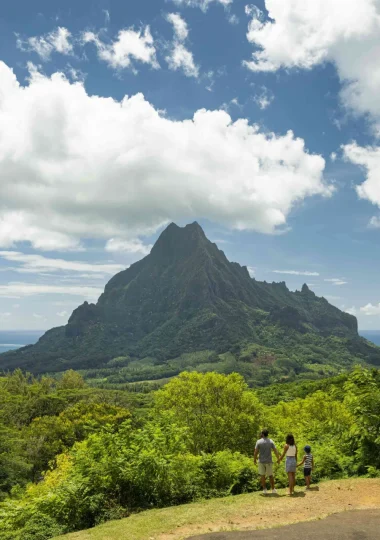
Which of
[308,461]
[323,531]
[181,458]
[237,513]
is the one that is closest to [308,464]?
[308,461]

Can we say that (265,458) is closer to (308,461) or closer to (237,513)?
(308,461)

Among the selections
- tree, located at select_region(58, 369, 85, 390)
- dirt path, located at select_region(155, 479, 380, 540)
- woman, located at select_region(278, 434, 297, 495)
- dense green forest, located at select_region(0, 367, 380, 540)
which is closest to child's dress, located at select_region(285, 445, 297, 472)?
woman, located at select_region(278, 434, 297, 495)

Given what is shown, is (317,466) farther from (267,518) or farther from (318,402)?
(318,402)

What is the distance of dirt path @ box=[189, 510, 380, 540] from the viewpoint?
11.3 meters

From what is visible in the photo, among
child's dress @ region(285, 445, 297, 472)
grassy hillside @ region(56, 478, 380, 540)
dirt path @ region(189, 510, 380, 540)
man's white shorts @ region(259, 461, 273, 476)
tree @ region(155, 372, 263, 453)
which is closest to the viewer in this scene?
dirt path @ region(189, 510, 380, 540)

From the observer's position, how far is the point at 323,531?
1162 cm

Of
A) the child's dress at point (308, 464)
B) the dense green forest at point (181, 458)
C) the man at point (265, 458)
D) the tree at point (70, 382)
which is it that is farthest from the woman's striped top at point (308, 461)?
the tree at point (70, 382)

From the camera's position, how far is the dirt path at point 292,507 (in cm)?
1278

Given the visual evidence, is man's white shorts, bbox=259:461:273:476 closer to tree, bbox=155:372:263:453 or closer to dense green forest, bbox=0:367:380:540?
dense green forest, bbox=0:367:380:540

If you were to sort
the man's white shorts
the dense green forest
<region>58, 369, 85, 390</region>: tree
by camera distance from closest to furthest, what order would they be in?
the dense green forest
the man's white shorts
<region>58, 369, 85, 390</region>: tree

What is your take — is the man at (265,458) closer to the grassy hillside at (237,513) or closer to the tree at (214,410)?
the grassy hillside at (237,513)

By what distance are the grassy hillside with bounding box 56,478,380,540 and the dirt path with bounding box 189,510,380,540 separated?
676 millimetres

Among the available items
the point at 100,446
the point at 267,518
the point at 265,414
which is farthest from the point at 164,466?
the point at 265,414

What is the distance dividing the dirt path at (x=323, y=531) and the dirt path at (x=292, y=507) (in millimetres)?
633
